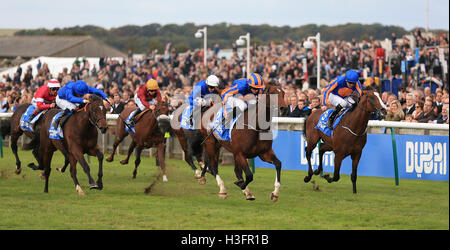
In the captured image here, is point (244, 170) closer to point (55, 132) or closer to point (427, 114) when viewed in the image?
point (55, 132)

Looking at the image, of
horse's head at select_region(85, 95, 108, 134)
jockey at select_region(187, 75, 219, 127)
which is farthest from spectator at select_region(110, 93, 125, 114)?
horse's head at select_region(85, 95, 108, 134)

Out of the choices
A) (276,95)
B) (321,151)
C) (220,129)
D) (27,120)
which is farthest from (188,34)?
(276,95)

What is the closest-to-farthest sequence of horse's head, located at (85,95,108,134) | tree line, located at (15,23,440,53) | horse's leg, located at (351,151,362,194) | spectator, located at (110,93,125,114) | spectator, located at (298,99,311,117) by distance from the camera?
horse's head, located at (85,95,108,134)
horse's leg, located at (351,151,362,194)
spectator, located at (298,99,311,117)
spectator, located at (110,93,125,114)
tree line, located at (15,23,440,53)

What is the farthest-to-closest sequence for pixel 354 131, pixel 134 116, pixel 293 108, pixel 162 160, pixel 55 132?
pixel 293 108 < pixel 134 116 < pixel 162 160 < pixel 55 132 < pixel 354 131

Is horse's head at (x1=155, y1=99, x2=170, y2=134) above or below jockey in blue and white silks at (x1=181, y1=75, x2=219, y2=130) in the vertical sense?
below

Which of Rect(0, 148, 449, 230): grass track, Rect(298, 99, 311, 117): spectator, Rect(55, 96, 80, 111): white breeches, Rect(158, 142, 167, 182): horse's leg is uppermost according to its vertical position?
Rect(55, 96, 80, 111): white breeches

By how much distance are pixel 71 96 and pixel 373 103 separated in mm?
4135

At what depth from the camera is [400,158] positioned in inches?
461

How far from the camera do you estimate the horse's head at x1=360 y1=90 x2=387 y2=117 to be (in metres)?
10.2

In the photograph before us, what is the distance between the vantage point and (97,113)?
10219 millimetres

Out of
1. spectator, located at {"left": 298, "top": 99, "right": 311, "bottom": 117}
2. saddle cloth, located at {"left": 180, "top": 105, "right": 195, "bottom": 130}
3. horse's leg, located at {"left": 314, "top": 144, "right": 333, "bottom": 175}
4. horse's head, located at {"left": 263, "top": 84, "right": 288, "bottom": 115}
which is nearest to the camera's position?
horse's head, located at {"left": 263, "top": 84, "right": 288, "bottom": 115}

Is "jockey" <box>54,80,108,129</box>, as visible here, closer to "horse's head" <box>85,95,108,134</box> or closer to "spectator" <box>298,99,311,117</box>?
"horse's head" <box>85,95,108,134</box>

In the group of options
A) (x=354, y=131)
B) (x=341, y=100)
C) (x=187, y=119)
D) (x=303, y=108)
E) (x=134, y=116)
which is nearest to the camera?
(x=354, y=131)

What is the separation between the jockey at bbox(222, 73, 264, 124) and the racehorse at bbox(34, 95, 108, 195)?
66.9 inches
